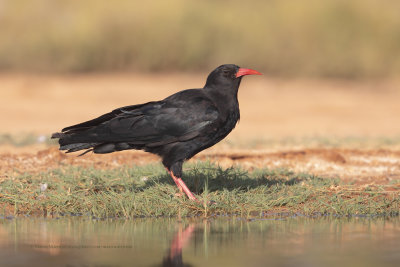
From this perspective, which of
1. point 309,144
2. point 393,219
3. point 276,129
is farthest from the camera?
point 276,129

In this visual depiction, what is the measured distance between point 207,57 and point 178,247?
15.3m

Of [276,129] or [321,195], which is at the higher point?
[276,129]

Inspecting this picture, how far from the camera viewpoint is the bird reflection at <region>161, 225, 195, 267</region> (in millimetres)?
4900

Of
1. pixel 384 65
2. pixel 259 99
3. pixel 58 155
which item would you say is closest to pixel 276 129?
pixel 259 99

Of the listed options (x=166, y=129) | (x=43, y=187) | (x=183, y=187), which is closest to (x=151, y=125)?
(x=166, y=129)

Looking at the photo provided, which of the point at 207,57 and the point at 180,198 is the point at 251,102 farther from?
the point at 180,198

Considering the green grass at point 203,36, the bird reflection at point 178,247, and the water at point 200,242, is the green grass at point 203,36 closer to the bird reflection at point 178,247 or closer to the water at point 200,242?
the water at point 200,242

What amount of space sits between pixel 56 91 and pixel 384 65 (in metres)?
9.57

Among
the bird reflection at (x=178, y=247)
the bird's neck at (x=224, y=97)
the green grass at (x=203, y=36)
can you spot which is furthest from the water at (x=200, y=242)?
the green grass at (x=203, y=36)

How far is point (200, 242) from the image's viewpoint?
567 cm

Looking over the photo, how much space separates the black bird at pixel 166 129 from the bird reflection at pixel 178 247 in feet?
4.00

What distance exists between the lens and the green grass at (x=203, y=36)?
19734 millimetres

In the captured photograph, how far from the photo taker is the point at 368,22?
73.3ft

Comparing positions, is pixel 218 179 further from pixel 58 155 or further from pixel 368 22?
pixel 368 22
